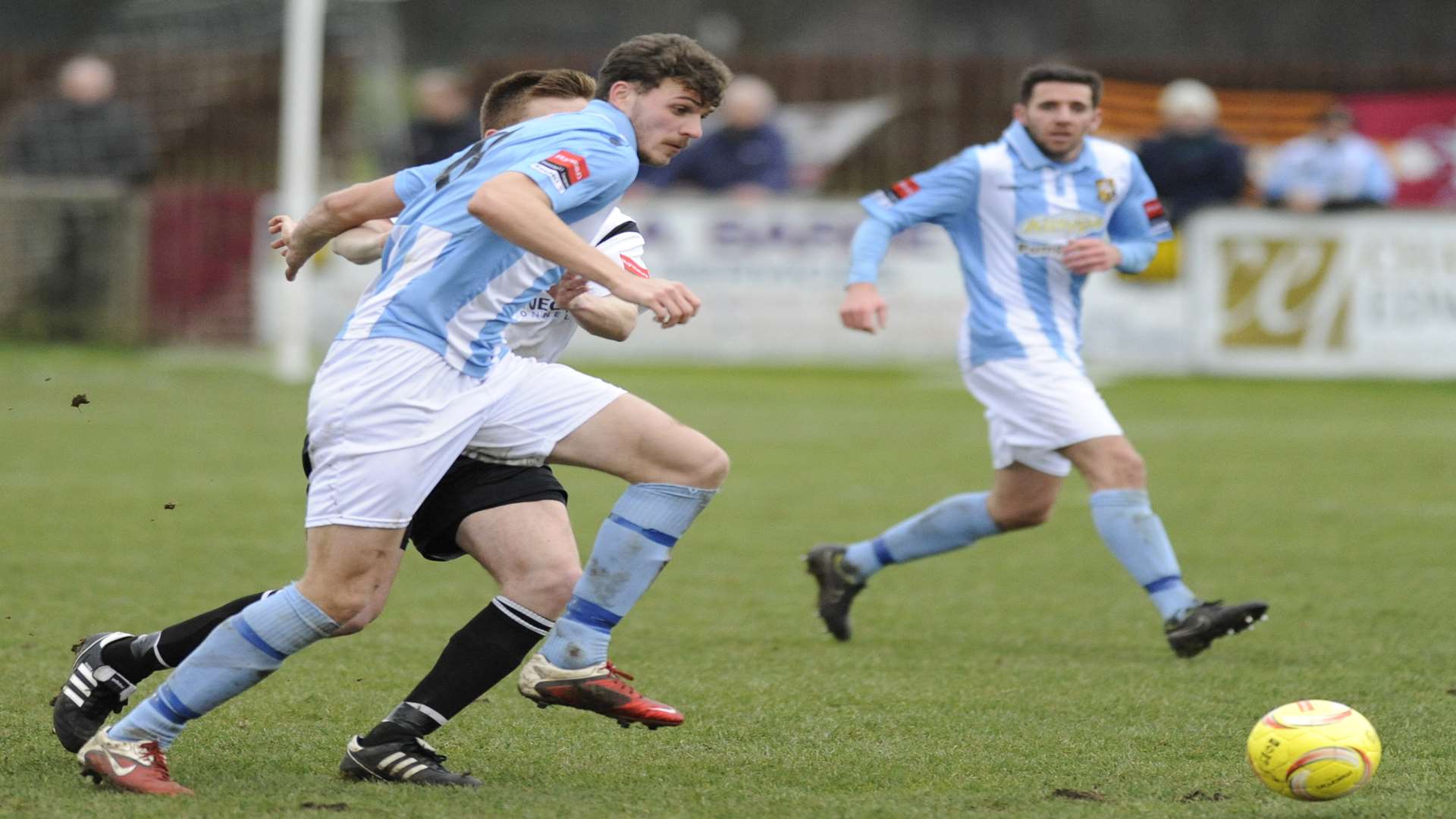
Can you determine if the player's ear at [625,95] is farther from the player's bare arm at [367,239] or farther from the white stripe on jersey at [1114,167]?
the white stripe on jersey at [1114,167]

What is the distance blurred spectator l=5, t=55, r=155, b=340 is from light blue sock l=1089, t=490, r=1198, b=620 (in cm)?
1325

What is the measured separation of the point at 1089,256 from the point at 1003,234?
0.36 m

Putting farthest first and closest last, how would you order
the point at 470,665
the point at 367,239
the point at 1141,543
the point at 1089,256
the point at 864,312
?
the point at 1089,256 < the point at 1141,543 < the point at 864,312 < the point at 367,239 < the point at 470,665

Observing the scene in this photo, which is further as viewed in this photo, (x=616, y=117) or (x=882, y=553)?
(x=882, y=553)

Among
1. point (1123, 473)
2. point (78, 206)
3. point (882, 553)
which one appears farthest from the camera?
point (78, 206)

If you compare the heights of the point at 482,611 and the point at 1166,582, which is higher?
the point at 482,611

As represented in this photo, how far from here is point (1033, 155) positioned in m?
6.97

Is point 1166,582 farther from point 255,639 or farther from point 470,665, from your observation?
point 255,639

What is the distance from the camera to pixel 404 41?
25.2m

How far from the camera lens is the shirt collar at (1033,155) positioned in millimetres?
6969

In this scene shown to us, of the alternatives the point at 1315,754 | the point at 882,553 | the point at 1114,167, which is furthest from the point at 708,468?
the point at 1114,167

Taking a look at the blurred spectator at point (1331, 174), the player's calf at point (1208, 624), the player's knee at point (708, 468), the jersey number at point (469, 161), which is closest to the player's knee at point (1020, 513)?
the player's calf at point (1208, 624)

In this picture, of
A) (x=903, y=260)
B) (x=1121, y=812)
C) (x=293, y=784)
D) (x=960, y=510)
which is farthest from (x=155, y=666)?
(x=903, y=260)

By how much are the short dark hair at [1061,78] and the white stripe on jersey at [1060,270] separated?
0.27 m
